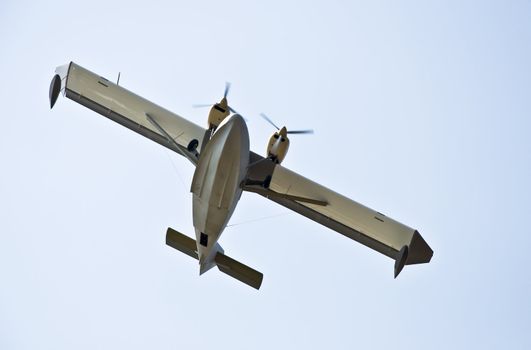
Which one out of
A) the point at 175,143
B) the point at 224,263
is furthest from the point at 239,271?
the point at 175,143

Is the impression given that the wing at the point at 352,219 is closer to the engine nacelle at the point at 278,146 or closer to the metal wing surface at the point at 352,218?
the metal wing surface at the point at 352,218

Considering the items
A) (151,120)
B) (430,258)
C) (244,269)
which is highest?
(151,120)

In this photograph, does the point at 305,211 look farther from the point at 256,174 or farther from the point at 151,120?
the point at 151,120

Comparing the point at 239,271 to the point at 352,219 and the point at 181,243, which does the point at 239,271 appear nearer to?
the point at 181,243

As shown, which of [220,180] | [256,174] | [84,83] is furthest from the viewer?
[84,83]

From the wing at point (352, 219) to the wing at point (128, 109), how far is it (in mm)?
3484

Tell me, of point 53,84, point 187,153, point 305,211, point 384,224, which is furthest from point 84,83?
point 384,224

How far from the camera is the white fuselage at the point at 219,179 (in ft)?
78.6

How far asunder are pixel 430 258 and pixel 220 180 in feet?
27.7

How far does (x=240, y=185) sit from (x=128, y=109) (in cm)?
553

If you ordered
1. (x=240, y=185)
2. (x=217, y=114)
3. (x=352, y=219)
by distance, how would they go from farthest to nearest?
(x=352, y=219), (x=217, y=114), (x=240, y=185)

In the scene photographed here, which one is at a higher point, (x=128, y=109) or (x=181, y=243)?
(x=128, y=109)

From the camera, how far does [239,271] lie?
2822 centimetres

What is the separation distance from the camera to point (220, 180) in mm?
24875
